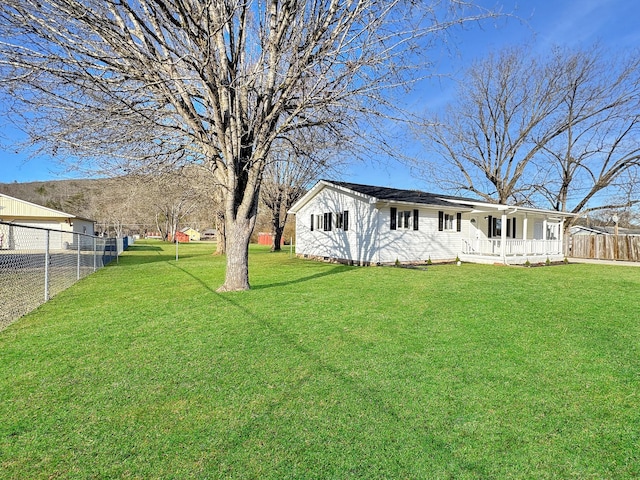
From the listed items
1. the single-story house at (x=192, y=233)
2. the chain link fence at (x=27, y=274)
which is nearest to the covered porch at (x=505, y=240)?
the chain link fence at (x=27, y=274)

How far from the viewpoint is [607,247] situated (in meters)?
21.1

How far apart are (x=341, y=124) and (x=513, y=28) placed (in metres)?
3.38

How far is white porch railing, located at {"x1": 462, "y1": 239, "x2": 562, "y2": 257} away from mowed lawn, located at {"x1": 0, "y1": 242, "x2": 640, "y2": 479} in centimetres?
1089

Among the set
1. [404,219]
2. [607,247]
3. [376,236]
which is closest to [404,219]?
[404,219]

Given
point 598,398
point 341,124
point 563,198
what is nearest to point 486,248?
point 563,198

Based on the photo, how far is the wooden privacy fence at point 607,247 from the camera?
20.1 meters

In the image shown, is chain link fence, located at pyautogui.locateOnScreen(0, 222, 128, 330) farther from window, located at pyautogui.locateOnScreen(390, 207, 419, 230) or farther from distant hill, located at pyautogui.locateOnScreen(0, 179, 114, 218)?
distant hill, located at pyautogui.locateOnScreen(0, 179, 114, 218)

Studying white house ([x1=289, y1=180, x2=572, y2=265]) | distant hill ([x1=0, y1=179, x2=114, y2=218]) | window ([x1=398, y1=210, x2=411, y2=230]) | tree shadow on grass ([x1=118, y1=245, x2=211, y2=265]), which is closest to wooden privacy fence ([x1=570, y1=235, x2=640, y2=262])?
white house ([x1=289, y1=180, x2=572, y2=265])

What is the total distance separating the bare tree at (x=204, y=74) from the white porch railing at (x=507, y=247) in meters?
12.2

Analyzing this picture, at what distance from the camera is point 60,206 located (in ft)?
173

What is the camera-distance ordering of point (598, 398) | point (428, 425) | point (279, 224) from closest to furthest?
point (428, 425) < point (598, 398) < point (279, 224)

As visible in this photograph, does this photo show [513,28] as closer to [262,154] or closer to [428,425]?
[262,154]

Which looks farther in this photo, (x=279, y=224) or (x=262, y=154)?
(x=279, y=224)

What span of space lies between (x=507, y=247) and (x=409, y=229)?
520 cm
